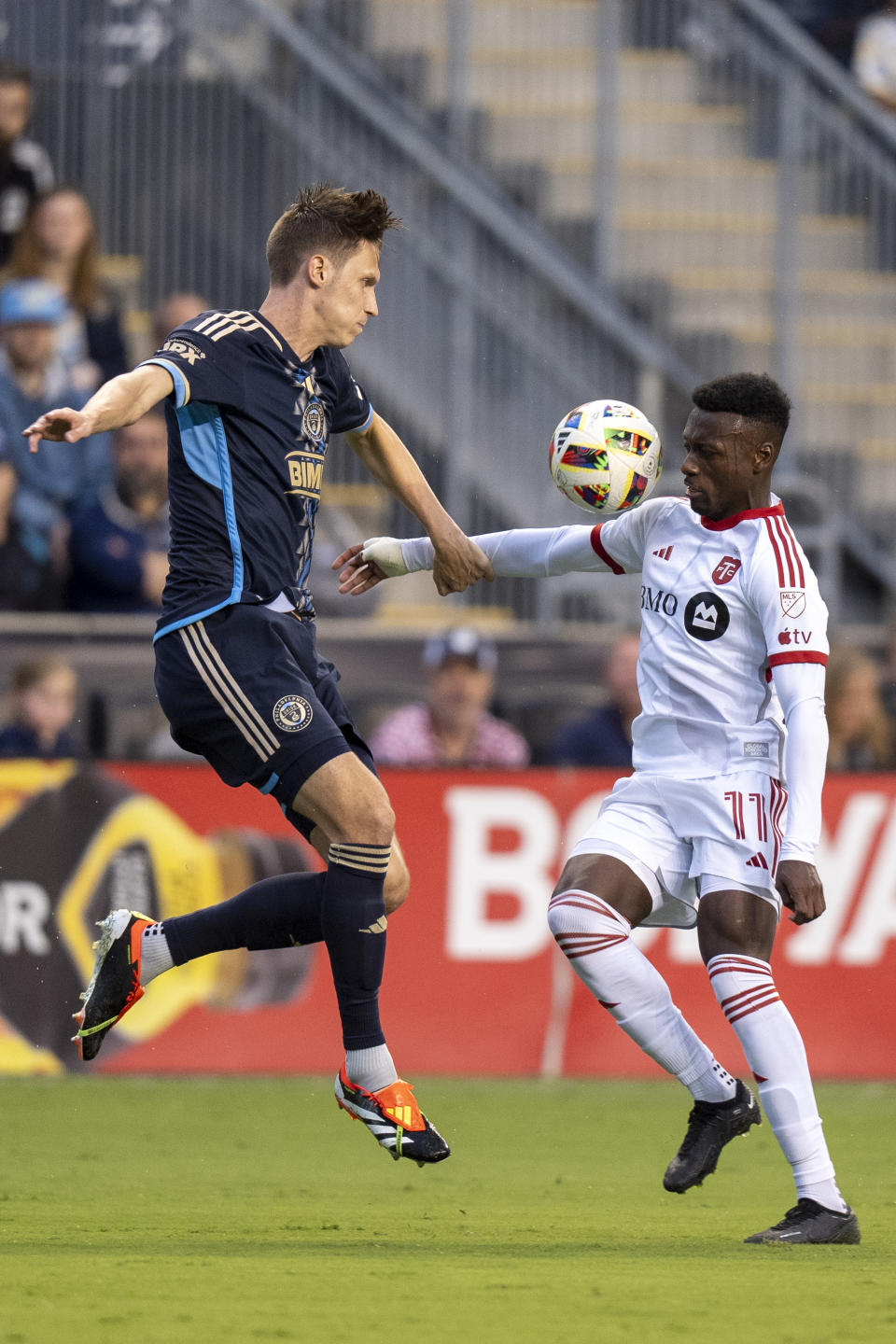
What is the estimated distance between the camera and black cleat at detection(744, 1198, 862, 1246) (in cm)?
505

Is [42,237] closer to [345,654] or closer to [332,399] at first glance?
[345,654]

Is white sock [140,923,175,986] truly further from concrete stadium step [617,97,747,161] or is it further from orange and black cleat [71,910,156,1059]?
concrete stadium step [617,97,747,161]

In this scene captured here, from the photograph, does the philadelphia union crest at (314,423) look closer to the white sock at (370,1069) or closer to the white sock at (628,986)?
the white sock at (628,986)

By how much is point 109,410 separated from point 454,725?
593 centimetres

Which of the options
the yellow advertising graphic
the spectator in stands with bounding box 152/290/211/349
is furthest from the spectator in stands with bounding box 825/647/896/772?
A: the spectator in stands with bounding box 152/290/211/349

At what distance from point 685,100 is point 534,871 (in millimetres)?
6277

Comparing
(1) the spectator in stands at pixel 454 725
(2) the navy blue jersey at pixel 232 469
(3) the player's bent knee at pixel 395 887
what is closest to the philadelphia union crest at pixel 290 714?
(2) the navy blue jersey at pixel 232 469

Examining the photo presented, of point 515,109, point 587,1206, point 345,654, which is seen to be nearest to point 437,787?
point 345,654

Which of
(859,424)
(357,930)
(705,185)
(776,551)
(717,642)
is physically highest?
(705,185)

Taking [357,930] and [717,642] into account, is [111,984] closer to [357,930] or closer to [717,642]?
[357,930]

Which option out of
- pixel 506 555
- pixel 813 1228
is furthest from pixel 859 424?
pixel 813 1228

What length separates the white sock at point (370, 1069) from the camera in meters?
5.28

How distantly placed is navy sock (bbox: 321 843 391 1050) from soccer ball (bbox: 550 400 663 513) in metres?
1.15

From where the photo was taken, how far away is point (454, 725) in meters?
10.6
